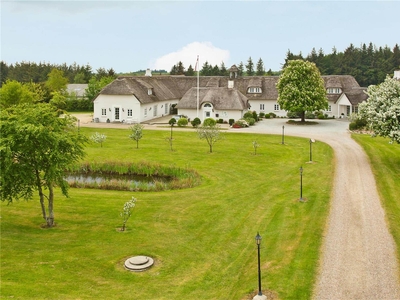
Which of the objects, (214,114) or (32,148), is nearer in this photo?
(32,148)

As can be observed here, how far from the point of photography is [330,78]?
62000 mm

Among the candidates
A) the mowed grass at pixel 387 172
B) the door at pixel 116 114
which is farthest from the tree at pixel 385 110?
the door at pixel 116 114

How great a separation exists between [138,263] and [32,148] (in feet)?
19.0

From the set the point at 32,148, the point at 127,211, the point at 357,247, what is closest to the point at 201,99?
the point at 127,211

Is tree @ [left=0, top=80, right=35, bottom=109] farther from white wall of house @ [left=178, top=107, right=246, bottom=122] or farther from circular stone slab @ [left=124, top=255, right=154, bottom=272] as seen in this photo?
circular stone slab @ [left=124, top=255, right=154, bottom=272]

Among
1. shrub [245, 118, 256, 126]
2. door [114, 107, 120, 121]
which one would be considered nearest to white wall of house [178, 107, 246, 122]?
shrub [245, 118, 256, 126]

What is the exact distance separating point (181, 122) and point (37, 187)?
32458mm

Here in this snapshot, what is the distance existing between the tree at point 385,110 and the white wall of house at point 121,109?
3154cm

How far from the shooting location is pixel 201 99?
54.9m

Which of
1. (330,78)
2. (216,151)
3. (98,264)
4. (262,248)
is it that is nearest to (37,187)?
(98,264)

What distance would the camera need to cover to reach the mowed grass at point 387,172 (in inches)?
686

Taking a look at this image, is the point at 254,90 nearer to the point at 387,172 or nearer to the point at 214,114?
the point at 214,114

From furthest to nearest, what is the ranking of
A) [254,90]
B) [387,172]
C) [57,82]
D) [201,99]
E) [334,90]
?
1. [57,82]
2. [254,90]
3. [334,90]
4. [201,99]
5. [387,172]

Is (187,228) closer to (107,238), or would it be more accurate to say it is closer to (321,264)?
(107,238)
